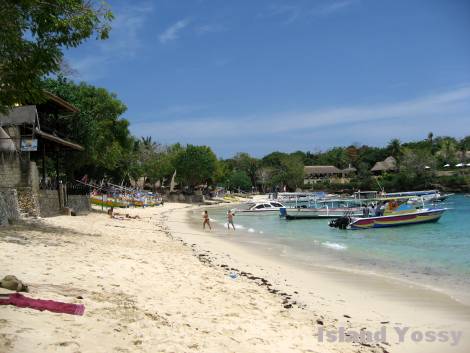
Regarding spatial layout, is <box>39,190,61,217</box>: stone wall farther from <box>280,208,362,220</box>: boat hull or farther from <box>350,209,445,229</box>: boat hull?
<box>280,208,362,220</box>: boat hull

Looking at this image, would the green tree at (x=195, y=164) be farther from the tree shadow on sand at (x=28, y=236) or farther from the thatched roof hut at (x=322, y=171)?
the tree shadow on sand at (x=28, y=236)

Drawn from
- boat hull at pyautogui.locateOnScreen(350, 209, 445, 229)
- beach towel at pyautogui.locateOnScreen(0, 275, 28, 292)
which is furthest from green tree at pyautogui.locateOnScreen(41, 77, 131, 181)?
beach towel at pyautogui.locateOnScreen(0, 275, 28, 292)

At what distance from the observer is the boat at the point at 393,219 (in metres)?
29.0

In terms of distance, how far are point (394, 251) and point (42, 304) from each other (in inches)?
657

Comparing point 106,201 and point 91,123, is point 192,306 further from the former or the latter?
point 106,201

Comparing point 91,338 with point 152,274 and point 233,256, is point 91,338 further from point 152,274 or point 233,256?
point 233,256

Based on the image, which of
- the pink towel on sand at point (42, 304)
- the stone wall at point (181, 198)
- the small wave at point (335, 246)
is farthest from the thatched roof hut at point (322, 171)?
the pink towel on sand at point (42, 304)

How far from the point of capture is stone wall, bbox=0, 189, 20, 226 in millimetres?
15136

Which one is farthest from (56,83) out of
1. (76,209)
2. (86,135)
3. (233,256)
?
(233,256)

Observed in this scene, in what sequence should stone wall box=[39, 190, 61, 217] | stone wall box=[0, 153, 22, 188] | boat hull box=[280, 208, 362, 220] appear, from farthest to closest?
boat hull box=[280, 208, 362, 220], stone wall box=[39, 190, 61, 217], stone wall box=[0, 153, 22, 188]

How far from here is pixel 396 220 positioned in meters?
30.1

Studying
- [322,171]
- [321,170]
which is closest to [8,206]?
[322,171]

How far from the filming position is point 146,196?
55.6 meters

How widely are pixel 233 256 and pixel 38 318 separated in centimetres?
1161
